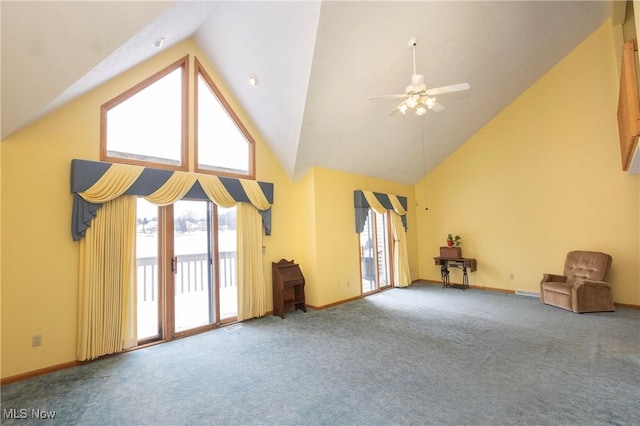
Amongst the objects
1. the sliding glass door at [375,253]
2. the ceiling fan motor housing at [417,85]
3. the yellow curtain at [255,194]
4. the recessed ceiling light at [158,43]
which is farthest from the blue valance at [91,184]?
the sliding glass door at [375,253]

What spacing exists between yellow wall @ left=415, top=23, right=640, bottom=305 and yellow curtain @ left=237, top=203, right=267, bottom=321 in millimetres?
5064

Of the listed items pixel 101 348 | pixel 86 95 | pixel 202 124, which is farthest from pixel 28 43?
pixel 101 348

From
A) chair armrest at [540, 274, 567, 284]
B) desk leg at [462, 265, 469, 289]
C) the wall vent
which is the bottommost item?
the wall vent

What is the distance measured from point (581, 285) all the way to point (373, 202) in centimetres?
387

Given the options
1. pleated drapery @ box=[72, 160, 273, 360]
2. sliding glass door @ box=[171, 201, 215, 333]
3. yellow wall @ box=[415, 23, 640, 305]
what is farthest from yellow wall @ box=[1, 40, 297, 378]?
yellow wall @ box=[415, 23, 640, 305]

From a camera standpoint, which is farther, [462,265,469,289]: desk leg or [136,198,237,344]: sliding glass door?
[462,265,469,289]: desk leg

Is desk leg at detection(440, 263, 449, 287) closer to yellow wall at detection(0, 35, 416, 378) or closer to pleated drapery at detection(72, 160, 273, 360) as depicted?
pleated drapery at detection(72, 160, 273, 360)

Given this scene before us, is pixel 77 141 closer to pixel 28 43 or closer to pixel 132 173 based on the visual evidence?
pixel 132 173

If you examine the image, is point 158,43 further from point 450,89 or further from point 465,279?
point 465,279

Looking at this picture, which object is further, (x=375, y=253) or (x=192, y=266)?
(x=375, y=253)

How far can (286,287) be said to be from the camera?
494cm

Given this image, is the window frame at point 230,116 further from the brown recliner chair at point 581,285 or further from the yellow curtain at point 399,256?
the brown recliner chair at point 581,285

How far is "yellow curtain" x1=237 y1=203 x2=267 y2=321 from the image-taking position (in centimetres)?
457

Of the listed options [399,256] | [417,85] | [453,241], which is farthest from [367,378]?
[453,241]
